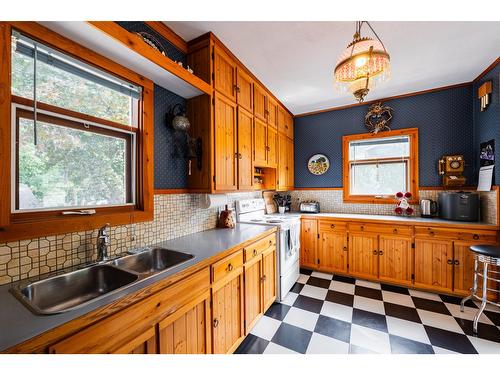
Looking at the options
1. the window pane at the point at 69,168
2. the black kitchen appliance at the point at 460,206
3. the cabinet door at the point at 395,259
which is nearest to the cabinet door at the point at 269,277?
the window pane at the point at 69,168

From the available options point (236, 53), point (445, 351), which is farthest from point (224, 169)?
point (445, 351)

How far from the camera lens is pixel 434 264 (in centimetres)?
249

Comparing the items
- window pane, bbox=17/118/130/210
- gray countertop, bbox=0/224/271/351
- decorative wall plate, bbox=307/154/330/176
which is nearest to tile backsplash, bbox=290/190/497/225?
decorative wall plate, bbox=307/154/330/176

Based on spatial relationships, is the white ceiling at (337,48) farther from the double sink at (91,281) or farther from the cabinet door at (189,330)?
the cabinet door at (189,330)

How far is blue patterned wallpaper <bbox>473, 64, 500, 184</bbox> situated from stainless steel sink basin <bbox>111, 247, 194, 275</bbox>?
3418 mm

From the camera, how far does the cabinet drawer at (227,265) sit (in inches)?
55.0

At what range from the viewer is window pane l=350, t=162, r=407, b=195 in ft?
10.4

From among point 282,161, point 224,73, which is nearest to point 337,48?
point 224,73

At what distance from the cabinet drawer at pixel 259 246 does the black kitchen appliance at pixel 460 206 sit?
2.30 meters

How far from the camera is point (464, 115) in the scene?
Result: 2.76 m

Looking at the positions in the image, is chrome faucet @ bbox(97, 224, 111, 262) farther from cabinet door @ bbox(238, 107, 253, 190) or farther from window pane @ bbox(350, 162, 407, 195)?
window pane @ bbox(350, 162, 407, 195)

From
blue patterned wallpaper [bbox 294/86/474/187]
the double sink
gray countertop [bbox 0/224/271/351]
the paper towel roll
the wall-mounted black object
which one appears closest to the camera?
gray countertop [bbox 0/224/271/351]

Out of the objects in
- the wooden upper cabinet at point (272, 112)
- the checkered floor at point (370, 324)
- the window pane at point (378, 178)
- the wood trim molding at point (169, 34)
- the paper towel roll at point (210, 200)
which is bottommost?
the checkered floor at point (370, 324)

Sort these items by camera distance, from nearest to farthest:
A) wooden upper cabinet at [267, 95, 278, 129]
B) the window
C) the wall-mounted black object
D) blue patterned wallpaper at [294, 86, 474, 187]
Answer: the wall-mounted black object → blue patterned wallpaper at [294, 86, 474, 187] → wooden upper cabinet at [267, 95, 278, 129] → the window
